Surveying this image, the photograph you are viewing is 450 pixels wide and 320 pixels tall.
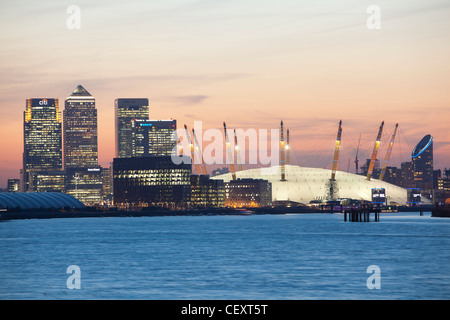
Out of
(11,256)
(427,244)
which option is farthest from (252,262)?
(427,244)

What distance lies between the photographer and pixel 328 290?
52812 millimetres

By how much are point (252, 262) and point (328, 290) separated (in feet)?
84.5
